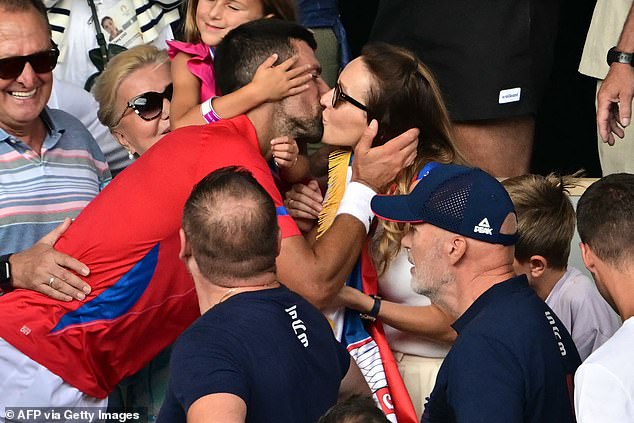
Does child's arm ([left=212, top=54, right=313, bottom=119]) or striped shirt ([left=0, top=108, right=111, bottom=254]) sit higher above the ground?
child's arm ([left=212, top=54, right=313, bottom=119])

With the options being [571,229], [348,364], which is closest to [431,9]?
[571,229]

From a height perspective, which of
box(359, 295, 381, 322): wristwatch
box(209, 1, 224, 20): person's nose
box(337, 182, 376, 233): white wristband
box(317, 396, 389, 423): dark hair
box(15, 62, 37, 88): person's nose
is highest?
box(317, 396, 389, 423): dark hair

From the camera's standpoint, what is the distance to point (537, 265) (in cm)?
405

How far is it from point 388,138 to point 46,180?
1.23 metres

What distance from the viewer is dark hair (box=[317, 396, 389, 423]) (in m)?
2.54

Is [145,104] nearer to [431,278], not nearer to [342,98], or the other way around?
[342,98]

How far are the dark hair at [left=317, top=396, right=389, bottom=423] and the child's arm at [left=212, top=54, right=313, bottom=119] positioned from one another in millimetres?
1749

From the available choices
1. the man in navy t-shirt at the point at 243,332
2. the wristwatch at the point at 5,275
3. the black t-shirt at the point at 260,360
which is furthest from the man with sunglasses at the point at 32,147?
the black t-shirt at the point at 260,360

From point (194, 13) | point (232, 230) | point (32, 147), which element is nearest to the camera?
point (232, 230)

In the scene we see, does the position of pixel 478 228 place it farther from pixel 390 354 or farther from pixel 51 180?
pixel 51 180

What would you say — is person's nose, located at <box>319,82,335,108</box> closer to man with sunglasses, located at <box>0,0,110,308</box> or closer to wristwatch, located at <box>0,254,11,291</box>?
man with sunglasses, located at <box>0,0,110,308</box>

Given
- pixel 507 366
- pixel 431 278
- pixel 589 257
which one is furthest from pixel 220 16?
pixel 507 366

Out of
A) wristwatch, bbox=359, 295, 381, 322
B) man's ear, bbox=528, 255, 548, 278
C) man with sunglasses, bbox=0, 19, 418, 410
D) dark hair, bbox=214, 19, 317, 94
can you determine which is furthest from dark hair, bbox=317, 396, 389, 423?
dark hair, bbox=214, 19, 317, 94

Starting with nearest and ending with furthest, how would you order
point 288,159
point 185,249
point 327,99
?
point 185,249, point 288,159, point 327,99
